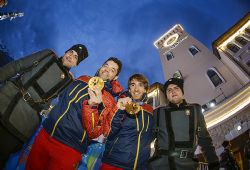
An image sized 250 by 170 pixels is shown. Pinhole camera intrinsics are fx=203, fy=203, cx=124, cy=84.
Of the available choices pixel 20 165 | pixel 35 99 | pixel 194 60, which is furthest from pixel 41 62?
pixel 194 60

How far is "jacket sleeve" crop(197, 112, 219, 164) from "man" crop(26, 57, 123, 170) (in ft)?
7.16

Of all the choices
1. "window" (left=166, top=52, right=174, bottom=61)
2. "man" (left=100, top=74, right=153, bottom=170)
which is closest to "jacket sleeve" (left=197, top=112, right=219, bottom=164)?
"man" (left=100, top=74, right=153, bottom=170)

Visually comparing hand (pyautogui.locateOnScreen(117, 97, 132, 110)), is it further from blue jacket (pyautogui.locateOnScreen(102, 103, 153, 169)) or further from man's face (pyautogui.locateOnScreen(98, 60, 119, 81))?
man's face (pyautogui.locateOnScreen(98, 60, 119, 81))

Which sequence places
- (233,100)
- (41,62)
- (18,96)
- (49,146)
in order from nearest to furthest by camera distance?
(49,146) < (18,96) < (41,62) < (233,100)

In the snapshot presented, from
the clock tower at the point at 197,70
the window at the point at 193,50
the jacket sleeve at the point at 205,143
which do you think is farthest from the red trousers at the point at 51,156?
the window at the point at 193,50

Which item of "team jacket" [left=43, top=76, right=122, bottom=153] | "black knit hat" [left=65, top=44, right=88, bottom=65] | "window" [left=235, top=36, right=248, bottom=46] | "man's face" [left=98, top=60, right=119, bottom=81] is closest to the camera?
"team jacket" [left=43, top=76, right=122, bottom=153]

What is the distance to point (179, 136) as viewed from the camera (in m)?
4.47

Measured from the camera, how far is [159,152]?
14.3 feet

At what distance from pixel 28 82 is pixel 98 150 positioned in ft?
6.77

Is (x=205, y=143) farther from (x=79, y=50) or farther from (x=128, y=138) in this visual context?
(x=79, y=50)

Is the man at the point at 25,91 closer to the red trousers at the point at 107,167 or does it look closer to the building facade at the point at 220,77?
the red trousers at the point at 107,167

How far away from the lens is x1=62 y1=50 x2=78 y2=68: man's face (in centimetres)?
505

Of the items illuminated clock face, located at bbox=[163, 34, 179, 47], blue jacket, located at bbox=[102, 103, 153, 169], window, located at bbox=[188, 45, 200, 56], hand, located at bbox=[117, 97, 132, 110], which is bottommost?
blue jacket, located at bbox=[102, 103, 153, 169]

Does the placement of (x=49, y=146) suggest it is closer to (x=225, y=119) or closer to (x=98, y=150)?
(x=98, y=150)
